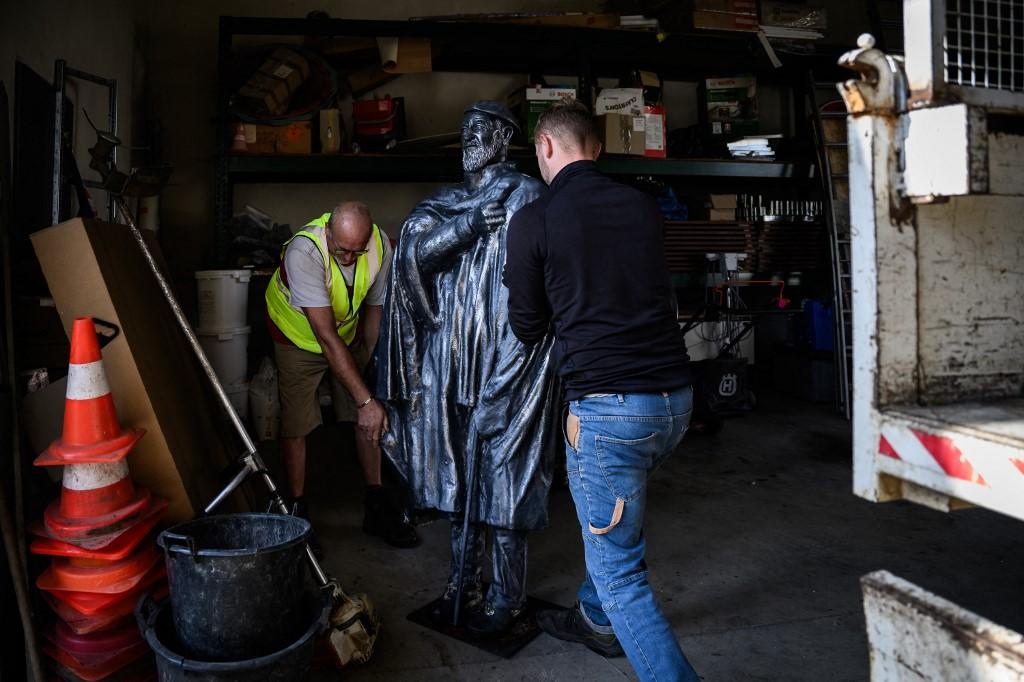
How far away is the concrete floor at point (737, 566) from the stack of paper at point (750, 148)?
2.63 m

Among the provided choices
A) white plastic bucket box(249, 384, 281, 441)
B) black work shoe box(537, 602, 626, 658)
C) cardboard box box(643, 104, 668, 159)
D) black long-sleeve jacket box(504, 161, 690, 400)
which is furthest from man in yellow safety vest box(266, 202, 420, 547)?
cardboard box box(643, 104, 668, 159)

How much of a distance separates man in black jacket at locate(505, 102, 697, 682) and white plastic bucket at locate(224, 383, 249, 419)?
8.62ft

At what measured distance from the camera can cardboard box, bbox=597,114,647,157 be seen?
5801 mm

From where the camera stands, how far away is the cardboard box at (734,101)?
6.63m

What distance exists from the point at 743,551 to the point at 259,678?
226cm

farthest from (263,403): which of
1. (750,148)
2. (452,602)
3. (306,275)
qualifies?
(750,148)

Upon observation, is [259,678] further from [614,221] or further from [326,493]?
[326,493]

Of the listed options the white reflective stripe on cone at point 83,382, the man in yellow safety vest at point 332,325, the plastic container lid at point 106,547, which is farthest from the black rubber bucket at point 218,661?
the man in yellow safety vest at point 332,325

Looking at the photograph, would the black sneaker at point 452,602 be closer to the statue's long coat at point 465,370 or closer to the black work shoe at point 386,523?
the statue's long coat at point 465,370

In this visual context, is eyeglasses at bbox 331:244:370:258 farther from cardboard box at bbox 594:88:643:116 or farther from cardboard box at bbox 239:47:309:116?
cardboard box at bbox 594:88:643:116

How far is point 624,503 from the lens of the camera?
203cm

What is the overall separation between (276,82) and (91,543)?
4105 mm

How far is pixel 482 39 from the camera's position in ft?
18.6

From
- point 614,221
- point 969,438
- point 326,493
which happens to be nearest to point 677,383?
point 614,221
